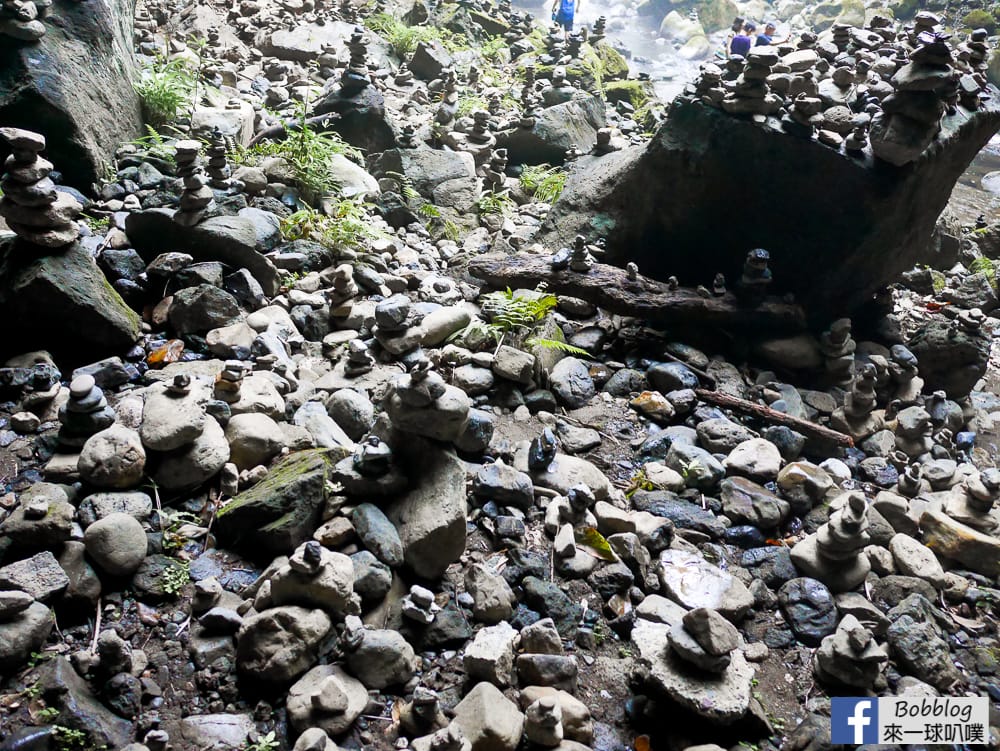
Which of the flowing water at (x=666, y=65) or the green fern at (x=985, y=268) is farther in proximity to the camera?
the flowing water at (x=666, y=65)

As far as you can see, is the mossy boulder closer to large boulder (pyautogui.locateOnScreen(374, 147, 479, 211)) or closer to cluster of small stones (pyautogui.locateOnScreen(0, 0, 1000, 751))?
cluster of small stones (pyautogui.locateOnScreen(0, 0, 1000, 751))

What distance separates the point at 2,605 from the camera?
2574 mm

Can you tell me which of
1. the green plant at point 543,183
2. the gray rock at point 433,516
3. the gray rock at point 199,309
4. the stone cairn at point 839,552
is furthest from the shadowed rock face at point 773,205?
the gray rock at point 433,516

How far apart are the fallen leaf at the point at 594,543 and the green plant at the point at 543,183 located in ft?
17.5

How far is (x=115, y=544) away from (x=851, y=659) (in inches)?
135

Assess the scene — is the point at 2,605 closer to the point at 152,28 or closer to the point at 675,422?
the point at 675,422

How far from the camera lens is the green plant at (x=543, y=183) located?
8.38m

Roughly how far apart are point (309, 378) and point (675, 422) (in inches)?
106

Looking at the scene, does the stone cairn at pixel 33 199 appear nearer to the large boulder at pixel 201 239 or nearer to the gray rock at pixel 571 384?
the large boulder at pixel 201 239

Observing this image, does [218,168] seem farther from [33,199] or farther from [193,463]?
[193,463]

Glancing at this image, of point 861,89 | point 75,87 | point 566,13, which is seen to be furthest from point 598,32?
point 75,87

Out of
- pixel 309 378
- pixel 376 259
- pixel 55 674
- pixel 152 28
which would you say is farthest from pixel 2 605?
pixel 152 28

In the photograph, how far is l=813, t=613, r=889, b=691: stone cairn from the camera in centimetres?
321

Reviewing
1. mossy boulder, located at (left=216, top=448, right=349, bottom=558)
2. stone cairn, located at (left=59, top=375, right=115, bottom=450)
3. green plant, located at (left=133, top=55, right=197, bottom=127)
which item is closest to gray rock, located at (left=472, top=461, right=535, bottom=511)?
mossy boulder, located at (left=216, top=448, right=349, bottom=558)
